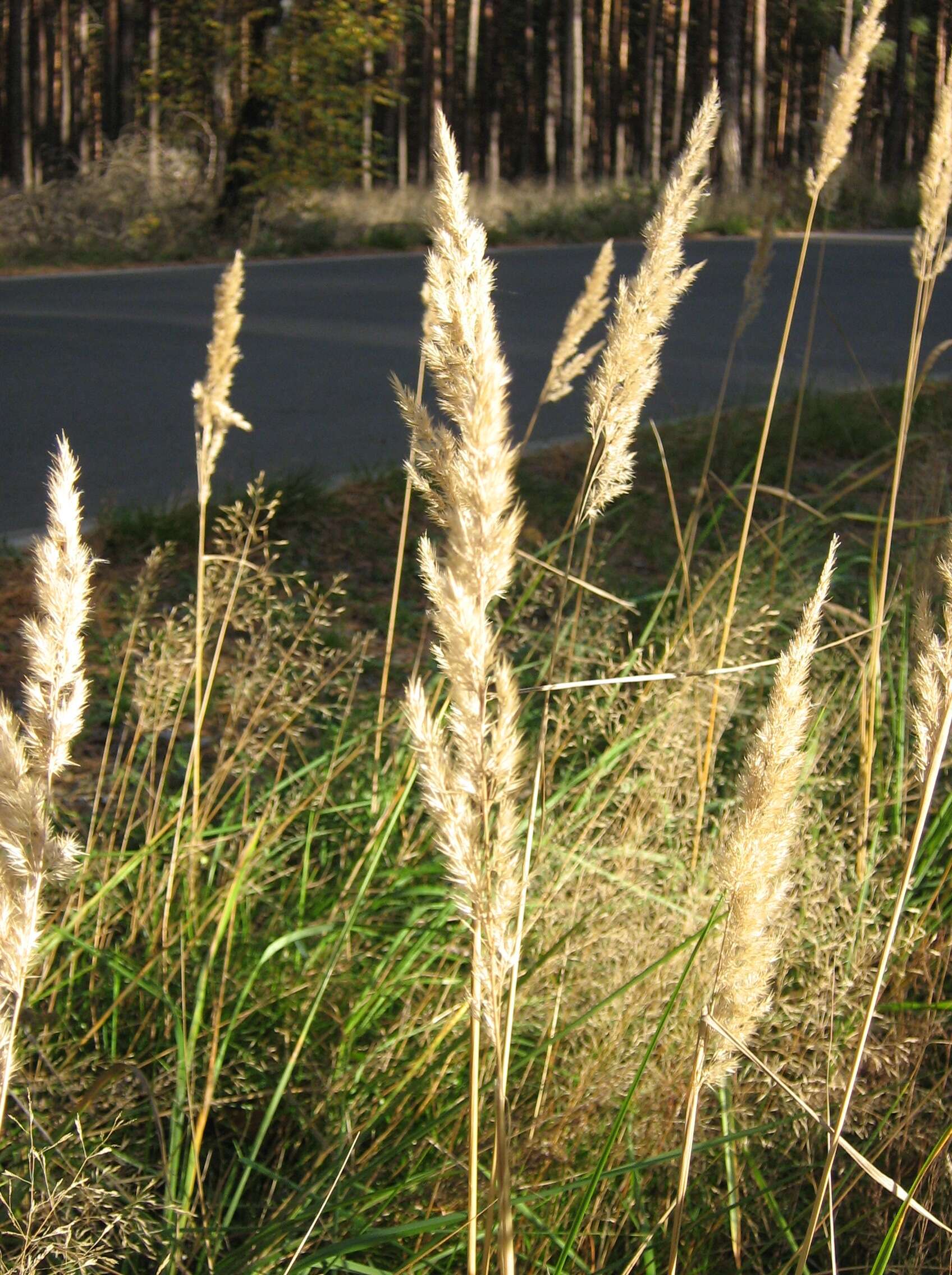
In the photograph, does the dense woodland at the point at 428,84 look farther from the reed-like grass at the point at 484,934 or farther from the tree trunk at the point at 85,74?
the reed-like grass at the point at 484,934

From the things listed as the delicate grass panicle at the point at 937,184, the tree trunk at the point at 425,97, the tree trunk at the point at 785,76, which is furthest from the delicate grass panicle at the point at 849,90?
the tree trunk at the point at 785,76

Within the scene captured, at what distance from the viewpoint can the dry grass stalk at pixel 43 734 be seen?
3.14ft

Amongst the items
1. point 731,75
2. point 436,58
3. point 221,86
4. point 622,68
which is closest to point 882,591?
point 221,86

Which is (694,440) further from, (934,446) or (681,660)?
(681,660)

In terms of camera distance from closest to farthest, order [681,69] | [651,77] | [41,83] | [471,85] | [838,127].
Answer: [838,127]
[651,77]
[471,85]
[681,69]
[41,83]

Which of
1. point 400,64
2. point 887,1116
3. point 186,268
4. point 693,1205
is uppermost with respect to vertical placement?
point 400,64

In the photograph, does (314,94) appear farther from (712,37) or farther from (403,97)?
(712,37)

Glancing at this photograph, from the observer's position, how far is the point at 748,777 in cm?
A: 96

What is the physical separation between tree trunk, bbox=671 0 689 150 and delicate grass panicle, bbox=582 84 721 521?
3602cm

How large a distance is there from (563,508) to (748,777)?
3.63 metres

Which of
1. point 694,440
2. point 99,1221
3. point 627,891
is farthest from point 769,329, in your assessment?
point 99,1221

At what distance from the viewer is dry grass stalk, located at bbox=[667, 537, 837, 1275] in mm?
941

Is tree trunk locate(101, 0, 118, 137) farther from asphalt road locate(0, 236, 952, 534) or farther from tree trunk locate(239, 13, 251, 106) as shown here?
asphalt road locate(0, 236, 952, 534)

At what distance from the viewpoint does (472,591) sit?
0.83m
